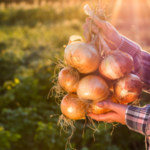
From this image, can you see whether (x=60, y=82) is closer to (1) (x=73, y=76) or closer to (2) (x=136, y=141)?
(1) (x=73, y=76)

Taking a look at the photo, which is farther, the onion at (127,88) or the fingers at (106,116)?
the fingers at (106,116)

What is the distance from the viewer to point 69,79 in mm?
1168

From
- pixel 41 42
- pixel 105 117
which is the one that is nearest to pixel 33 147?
pixel 105 117

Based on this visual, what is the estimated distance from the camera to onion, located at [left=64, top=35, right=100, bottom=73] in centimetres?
108

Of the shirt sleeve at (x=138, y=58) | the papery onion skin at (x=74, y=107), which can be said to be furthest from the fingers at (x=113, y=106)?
the shirt sleeve at (x=138, y=58)

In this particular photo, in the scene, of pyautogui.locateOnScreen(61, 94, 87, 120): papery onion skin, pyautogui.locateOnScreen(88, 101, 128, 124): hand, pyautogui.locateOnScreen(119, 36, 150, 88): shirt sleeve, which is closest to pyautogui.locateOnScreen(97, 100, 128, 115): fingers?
pyautogui.locateOnScreen(88, 101, 128, 124): hand

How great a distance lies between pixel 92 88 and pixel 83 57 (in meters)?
0.18

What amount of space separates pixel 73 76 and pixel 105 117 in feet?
1.13

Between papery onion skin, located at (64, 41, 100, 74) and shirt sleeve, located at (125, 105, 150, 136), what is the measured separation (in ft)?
1.09

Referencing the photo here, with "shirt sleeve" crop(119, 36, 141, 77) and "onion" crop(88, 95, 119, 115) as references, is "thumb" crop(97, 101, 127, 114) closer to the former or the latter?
"onion" crop(88, 95, 119, 115)

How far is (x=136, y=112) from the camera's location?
1.09m

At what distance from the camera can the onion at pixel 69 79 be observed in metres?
1.17

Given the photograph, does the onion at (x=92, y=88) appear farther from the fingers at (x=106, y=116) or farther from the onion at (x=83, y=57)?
the fingers at (x=106, y=116)

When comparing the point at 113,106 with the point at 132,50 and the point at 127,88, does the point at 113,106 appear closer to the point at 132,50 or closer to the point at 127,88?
the point at 127,88
